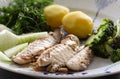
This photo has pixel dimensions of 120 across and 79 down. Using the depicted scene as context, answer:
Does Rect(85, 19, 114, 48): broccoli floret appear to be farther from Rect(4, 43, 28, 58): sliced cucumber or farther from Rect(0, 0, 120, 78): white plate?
Rect(4, 43, 28, 58): sliced cucumber

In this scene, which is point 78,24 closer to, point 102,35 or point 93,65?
point 102,35

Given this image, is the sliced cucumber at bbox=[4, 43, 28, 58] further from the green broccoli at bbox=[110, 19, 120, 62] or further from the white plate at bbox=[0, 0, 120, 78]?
the green broccoli at bbox=[110, 19, 120, 62]

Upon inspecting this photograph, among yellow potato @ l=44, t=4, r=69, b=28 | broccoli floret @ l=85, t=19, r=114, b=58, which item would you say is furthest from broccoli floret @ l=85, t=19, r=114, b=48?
yellow potato @ l=44, t=4, r=69, b=28

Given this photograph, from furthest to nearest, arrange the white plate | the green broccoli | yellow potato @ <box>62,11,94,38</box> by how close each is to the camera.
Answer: yellow potato @ <box>62,11,94,38</box>, the green broccoli, the white plate

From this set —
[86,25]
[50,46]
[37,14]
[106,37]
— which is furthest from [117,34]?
[37,14]

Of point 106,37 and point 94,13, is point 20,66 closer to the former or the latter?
point 106,37

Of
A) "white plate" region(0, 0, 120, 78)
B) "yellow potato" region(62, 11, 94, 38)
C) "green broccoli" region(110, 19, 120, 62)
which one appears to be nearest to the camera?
"white plate" region(0, 0, 120, 78)

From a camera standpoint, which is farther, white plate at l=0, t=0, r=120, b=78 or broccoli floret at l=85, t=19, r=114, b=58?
broccoli floret at l=85, t=19, r=114, b=58

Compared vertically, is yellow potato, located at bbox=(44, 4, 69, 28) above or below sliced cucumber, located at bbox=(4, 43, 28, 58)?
above
